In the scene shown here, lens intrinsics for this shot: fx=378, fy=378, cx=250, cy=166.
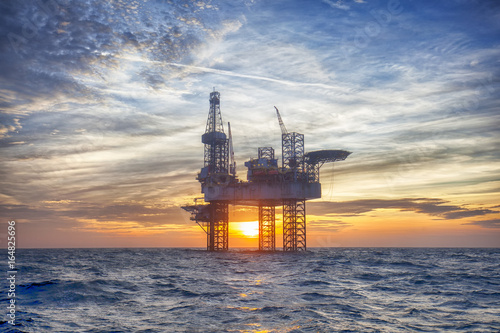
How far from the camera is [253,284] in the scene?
99.1ft

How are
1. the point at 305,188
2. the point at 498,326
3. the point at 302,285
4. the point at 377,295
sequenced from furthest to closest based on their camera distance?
the point at 305,188 → the point at 302,285 → the point at 377,295 → the point at 498,326

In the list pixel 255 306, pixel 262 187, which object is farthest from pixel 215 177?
pixel 255 306

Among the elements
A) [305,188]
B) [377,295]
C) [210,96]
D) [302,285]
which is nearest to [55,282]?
[302,285]

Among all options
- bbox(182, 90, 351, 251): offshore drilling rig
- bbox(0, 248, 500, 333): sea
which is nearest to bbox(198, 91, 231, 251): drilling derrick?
bbox(182, 90, 351, 251): offshore drilling rig

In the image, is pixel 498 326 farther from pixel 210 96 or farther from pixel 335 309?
pixel 210 96

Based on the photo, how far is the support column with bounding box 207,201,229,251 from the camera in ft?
318

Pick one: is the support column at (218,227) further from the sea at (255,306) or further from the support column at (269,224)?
the sea at (255,306)

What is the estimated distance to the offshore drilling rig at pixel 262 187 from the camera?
3211 inches

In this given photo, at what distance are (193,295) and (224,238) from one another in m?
77.5

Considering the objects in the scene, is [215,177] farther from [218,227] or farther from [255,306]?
[255,306]

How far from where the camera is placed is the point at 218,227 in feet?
333

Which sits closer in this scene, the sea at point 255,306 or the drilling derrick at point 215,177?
the sea at point 255,306

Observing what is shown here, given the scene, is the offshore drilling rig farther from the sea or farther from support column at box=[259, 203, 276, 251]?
the sea

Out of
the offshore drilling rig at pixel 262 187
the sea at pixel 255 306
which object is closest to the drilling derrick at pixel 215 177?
the offshore drilling rig at pixel 262 187
